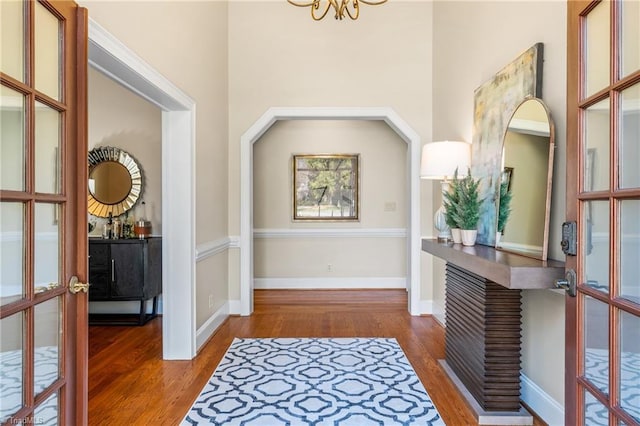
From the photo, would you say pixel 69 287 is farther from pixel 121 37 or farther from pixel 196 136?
pixel 196 136

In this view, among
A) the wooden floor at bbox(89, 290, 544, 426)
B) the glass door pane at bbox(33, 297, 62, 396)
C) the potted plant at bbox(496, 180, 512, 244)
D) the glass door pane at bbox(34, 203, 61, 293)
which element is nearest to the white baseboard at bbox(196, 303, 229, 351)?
the wooden floor at bbox(89, 290, 544, 426)

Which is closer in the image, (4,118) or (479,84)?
(4,118)

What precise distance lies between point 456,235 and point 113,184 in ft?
11.5

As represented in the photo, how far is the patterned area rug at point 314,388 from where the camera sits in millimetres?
2102

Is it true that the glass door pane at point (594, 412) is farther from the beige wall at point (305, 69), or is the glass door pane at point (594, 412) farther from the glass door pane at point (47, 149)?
the beige wall at point (305, 69)

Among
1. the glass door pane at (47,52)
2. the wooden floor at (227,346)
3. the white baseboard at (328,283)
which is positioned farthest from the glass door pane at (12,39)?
the white baseboard at (328,283)

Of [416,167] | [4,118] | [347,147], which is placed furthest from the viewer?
[347,147]

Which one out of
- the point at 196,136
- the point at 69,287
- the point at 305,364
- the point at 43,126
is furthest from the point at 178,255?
the point at 43,126

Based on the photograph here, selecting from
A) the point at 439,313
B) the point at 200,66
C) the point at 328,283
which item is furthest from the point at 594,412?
the point at 328,283

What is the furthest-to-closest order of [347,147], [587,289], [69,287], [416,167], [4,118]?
[347,147] → [416,167] → [69,287] → [587,289] → [4,118]

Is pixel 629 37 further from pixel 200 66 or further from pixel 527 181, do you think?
pixel 200 66

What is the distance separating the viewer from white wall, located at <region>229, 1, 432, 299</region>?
413 cm

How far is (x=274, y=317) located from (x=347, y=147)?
9.21 ft

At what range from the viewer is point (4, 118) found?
114cm
